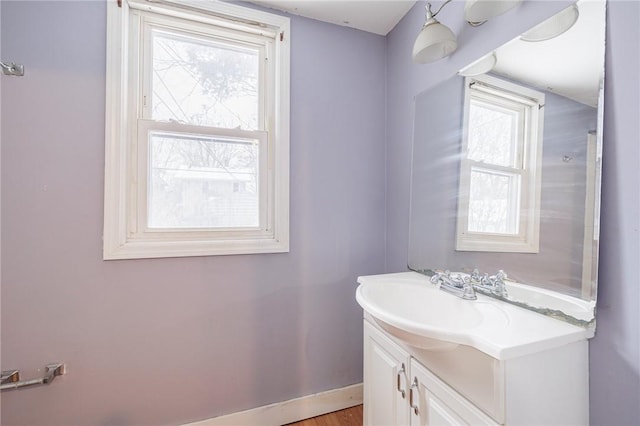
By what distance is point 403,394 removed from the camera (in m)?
0.95

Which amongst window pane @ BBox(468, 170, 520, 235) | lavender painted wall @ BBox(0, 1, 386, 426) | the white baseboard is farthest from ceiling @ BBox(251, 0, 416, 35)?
the white baseboard

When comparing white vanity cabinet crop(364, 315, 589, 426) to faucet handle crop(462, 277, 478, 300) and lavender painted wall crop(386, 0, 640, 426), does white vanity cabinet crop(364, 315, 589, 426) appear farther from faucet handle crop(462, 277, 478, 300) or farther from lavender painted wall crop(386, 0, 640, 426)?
faucet handle crop(462, 277, 478, 300)

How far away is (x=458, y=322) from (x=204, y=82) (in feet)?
5.26

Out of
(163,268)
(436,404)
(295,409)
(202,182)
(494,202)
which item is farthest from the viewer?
(295,409)

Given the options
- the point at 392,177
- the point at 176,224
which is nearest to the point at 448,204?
the point at 392,177

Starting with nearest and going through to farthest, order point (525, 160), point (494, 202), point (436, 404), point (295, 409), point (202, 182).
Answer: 1. point (436, 404)
2. point (525, 160)
3. point (494, 202)
4. point (202, 182)
5. point (295, 409)

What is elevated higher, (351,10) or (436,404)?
(351,10)

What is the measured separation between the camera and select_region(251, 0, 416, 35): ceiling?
1.41 metres

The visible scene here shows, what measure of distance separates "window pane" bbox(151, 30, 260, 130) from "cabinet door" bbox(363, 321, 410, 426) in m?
1.25

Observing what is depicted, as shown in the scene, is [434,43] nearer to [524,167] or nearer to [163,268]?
[524,167]

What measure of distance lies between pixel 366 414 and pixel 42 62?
206 cm

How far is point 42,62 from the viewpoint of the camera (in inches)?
44.0

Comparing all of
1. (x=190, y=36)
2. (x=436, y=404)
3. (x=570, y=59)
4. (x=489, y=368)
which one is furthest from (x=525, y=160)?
(x=190, y=36)

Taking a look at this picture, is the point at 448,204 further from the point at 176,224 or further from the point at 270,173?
the point at 176,224
